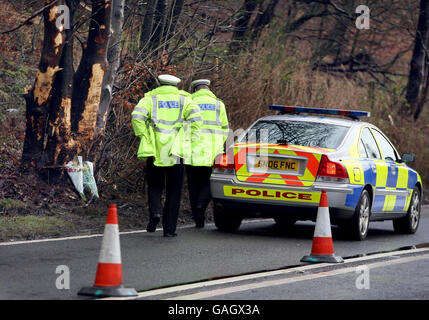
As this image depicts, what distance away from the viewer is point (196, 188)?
12852mm

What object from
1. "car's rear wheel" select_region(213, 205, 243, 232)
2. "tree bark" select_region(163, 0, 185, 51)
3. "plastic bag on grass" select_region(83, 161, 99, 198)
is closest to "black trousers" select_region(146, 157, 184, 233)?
"car's rear wheel" select_region(213, 205, 243, 232)

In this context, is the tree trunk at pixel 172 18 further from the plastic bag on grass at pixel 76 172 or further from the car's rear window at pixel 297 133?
the car's rear window at pixel 297 133

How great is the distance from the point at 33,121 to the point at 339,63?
1584 centimetres

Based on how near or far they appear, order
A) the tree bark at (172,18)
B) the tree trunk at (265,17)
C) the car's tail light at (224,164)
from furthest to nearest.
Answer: the tree trunk at (265,17) < the tree bark at (172,18) < the car's tail light at (224,164)

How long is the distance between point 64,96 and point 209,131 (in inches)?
86.4

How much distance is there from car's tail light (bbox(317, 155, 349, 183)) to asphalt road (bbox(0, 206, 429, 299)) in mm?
790

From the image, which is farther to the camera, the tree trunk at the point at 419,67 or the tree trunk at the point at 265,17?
the tree trunk at the point at 419,67

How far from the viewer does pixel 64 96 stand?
13539 millimetres

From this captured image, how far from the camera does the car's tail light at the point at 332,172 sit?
11.6m

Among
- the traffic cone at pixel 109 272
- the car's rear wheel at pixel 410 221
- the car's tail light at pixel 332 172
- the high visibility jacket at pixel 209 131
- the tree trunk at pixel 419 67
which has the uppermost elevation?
the tree trunk at pixel 419 67

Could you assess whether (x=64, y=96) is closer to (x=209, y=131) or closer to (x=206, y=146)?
(x=209, y=131)

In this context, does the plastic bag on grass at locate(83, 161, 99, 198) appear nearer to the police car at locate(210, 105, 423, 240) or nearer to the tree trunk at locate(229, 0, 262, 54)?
the police car at locate(210, 105, 423, 240)

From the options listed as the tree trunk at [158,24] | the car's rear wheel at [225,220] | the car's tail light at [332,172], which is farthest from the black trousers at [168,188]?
the tree trunk at [158,24]
